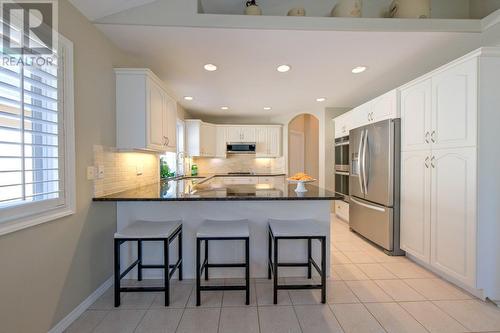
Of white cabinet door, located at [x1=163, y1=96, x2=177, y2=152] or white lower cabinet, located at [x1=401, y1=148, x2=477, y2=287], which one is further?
white cabinet door, located at [x1=163, y1=96, x2=177, y2=152]

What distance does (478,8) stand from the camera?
2252mm

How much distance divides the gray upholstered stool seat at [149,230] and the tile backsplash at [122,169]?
1.44 ft

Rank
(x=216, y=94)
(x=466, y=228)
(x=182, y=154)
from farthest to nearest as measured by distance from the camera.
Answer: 1. (x=182, y=154)
2. (x=216, y=94)
3. (x=466, y=228)

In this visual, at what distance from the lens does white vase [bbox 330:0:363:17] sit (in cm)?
204

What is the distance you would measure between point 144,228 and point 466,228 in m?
2.71

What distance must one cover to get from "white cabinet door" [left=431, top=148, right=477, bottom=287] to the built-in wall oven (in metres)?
1.67

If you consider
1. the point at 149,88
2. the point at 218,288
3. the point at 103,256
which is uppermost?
the point at 149,88

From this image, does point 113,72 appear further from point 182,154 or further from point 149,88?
point 182,154

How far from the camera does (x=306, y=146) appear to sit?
6863 millimetres

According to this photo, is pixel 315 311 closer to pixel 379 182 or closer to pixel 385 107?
pixel 379 182

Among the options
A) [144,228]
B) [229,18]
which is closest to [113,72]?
[229,18]

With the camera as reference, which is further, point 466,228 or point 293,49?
point 293,49

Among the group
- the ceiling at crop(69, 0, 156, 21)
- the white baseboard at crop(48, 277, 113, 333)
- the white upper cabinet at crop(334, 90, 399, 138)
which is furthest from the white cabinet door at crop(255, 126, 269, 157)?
the white baseboard at crop(48, 277, 113, 333)

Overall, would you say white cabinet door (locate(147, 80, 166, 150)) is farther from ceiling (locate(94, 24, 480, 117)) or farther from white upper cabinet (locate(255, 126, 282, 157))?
white upper cabinet (locate(255, 126, 282, 157))
